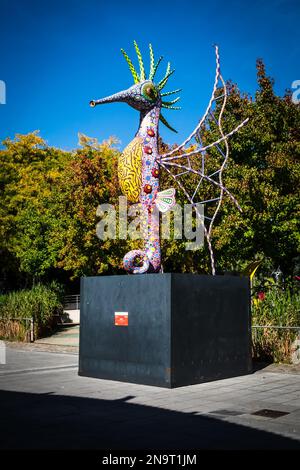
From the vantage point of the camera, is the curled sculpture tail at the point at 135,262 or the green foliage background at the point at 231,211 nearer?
the curled sculpture tail at the point at 135,262

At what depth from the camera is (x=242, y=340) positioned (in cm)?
1066

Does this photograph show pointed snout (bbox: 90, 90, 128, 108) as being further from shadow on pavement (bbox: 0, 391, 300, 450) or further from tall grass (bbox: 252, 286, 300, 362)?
tall grass (bbox: 252, 286, 300, 362)

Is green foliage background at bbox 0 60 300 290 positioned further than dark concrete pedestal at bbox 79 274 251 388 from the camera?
Yes

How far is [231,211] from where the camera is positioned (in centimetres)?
2062

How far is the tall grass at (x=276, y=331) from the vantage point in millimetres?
12109

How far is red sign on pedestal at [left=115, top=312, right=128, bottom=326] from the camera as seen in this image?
9867mm

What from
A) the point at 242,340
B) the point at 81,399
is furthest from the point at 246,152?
the point at 81,399

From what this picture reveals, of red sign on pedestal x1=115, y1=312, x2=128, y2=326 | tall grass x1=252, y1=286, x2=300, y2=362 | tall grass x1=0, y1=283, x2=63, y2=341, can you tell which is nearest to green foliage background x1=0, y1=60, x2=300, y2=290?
tall grass x1=0, y1=283, x2=63, y2=341

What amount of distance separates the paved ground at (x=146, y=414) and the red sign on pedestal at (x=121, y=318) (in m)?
1.15

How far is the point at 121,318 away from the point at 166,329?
118 centimetres

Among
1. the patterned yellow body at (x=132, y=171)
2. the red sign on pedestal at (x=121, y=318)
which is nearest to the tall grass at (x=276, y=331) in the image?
the red sign on pedestal at (x=121, y=318)

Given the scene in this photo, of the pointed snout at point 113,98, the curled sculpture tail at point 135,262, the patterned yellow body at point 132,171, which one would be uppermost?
the pointed snout at point 113,98

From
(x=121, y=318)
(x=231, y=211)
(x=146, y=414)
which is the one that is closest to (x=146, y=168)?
(x=121, y=318)

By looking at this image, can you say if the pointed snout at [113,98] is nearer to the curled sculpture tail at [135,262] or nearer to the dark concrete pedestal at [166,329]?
the curled sculpture tail at [135,262]
